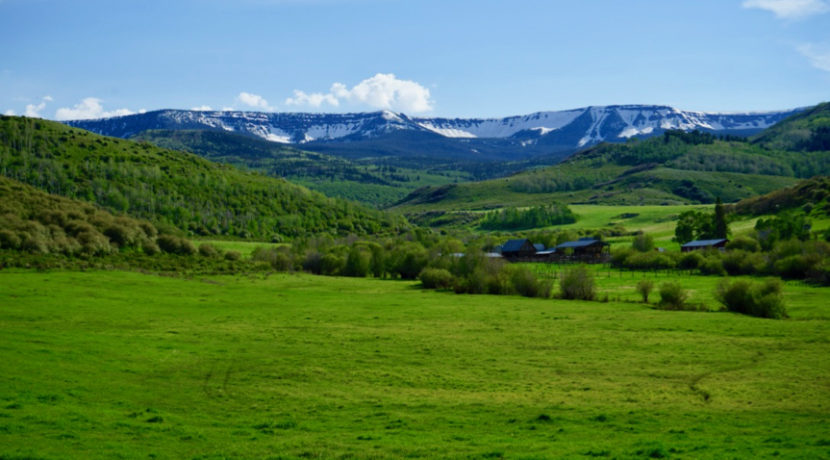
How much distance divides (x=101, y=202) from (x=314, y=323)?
14052 centimetres

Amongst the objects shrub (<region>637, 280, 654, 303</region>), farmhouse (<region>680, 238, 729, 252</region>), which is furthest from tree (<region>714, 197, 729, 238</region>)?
shrub (<region>637, 280, 654, 303</region>)

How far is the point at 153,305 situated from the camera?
66812 millimetres

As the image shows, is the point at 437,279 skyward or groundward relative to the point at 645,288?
groundward

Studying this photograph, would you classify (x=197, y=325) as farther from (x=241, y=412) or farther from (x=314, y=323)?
(x=241, y=412)

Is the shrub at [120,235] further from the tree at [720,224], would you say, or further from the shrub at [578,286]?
the tree at [720,224]

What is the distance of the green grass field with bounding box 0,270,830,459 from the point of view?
1003 inches

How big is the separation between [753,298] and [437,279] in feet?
150

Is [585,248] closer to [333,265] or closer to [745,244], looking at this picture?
[745,244]

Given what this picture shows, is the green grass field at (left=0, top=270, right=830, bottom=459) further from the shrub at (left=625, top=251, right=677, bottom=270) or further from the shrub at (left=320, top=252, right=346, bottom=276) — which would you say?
the shrub at (left=625, top=251, right=677, bottom=270)

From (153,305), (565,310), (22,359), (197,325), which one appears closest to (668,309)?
(565,310)

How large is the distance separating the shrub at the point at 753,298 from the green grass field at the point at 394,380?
2.60 m

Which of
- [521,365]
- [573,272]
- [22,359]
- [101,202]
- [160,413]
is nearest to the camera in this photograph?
[160,413]

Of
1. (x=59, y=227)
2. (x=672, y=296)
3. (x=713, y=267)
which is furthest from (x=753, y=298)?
(x=59, y=227)

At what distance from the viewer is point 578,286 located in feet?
280
